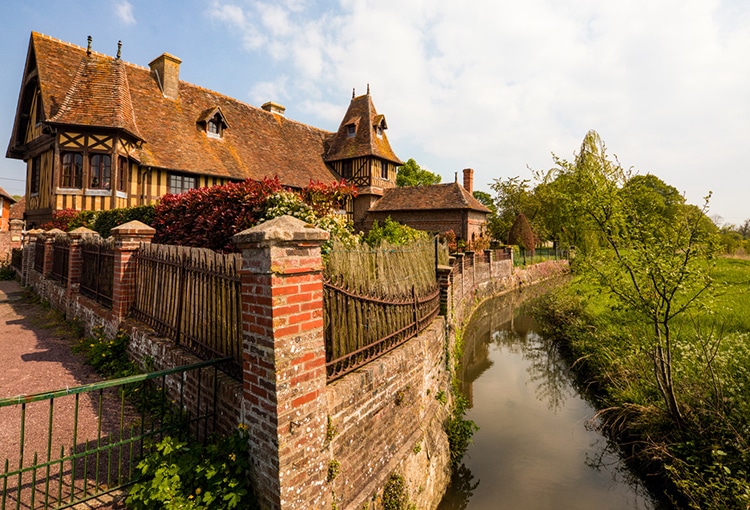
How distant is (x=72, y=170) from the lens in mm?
14938

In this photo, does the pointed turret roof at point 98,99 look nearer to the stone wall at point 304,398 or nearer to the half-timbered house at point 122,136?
the half-timbered house at point 122,136

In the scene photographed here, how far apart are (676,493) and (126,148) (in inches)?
791

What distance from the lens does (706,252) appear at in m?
5.70

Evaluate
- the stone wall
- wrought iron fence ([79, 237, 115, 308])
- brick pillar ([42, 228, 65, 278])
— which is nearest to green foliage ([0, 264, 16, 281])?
brick pillar ([42, 228, 65, 278])

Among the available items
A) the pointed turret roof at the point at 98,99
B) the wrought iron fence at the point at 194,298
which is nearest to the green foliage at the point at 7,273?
the pointed turret roof at the point at 98,99

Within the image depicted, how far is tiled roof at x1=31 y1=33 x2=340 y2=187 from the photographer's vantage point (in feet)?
49.7

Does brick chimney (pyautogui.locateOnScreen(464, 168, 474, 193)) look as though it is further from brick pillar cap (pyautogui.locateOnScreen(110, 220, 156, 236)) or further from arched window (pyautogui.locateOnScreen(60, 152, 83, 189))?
brick pillar cap (pyautogui.locateOnScreen(110, 220, 156, 236))

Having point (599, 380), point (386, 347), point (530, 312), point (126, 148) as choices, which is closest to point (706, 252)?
point (599, 380)

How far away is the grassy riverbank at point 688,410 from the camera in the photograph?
4953mm

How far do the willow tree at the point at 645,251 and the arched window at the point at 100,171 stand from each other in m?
17.2

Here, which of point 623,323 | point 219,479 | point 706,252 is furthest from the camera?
point 623,323

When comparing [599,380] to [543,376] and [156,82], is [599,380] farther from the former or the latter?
[156,82]

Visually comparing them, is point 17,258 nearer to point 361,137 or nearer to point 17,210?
point 361,137

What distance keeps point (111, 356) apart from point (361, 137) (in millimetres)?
23953
